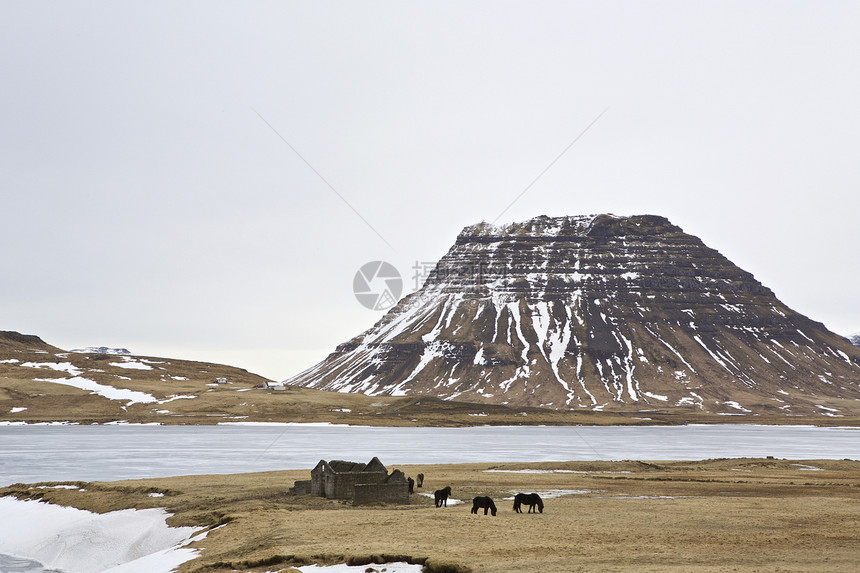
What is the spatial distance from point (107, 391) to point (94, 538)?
509 feet

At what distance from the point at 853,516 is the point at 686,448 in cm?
7877

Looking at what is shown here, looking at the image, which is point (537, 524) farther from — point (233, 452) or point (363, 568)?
point (233, 452)

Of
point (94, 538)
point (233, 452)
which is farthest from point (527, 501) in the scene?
point (233, 452)

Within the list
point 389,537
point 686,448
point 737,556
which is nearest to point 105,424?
point 686,448

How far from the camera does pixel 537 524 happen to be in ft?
114

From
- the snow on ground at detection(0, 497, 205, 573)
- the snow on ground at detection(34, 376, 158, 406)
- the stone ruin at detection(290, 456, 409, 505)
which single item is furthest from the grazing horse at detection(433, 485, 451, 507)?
the snow on ground at detection(34, 376, 158, 406)

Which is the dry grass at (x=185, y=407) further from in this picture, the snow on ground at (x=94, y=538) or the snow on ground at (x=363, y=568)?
the snow on ground at (x=363, y=568)

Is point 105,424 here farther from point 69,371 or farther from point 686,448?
point 686,448

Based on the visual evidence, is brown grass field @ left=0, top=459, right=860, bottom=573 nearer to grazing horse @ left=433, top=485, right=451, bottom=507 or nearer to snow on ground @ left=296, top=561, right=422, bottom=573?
snow on ground @ left=296, top=561, right=422, bottom=573

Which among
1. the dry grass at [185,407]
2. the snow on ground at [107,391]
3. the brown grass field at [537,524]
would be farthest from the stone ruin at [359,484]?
the snow on ground at [107,391]

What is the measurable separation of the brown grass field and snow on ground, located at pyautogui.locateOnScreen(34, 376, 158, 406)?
5131 inches

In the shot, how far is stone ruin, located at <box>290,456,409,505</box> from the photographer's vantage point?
43938 millimetres

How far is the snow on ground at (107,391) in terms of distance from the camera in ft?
589

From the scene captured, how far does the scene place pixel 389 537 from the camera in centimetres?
3169
